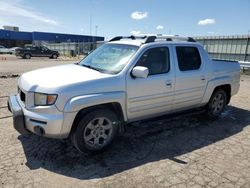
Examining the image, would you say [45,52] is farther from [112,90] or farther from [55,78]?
[112,90]

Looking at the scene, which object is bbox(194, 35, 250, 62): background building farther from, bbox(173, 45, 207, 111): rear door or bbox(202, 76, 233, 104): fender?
bbox(173, 45, 207, 111): rear door

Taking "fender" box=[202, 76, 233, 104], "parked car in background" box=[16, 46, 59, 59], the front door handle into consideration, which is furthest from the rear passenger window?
"parked car in background" box=[16, 46, 59, 59]

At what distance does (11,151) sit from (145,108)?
2388 mm

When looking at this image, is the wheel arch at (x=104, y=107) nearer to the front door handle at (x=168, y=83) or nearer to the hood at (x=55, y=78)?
the hood at (x=55, y=78)

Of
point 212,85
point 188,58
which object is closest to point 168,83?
point 188,58

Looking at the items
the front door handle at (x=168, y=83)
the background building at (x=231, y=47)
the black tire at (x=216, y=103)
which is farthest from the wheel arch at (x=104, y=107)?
the background building at (x=231, y=47)

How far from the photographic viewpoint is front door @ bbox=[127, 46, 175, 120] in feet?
13.9

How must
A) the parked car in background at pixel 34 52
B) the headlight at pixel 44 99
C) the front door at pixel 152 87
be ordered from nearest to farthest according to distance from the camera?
the headlight at pixel 44 99, the front door at pixel 152 87, the parked car in background at pixel 34 52

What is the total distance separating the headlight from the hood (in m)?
0.08

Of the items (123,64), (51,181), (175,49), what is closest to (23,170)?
(51,181)

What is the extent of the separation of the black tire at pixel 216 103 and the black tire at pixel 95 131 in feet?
9.32

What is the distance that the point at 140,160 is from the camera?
13.0 feet

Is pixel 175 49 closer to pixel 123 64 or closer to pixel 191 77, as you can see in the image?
pixel 191 77

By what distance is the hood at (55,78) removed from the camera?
3604 mm
